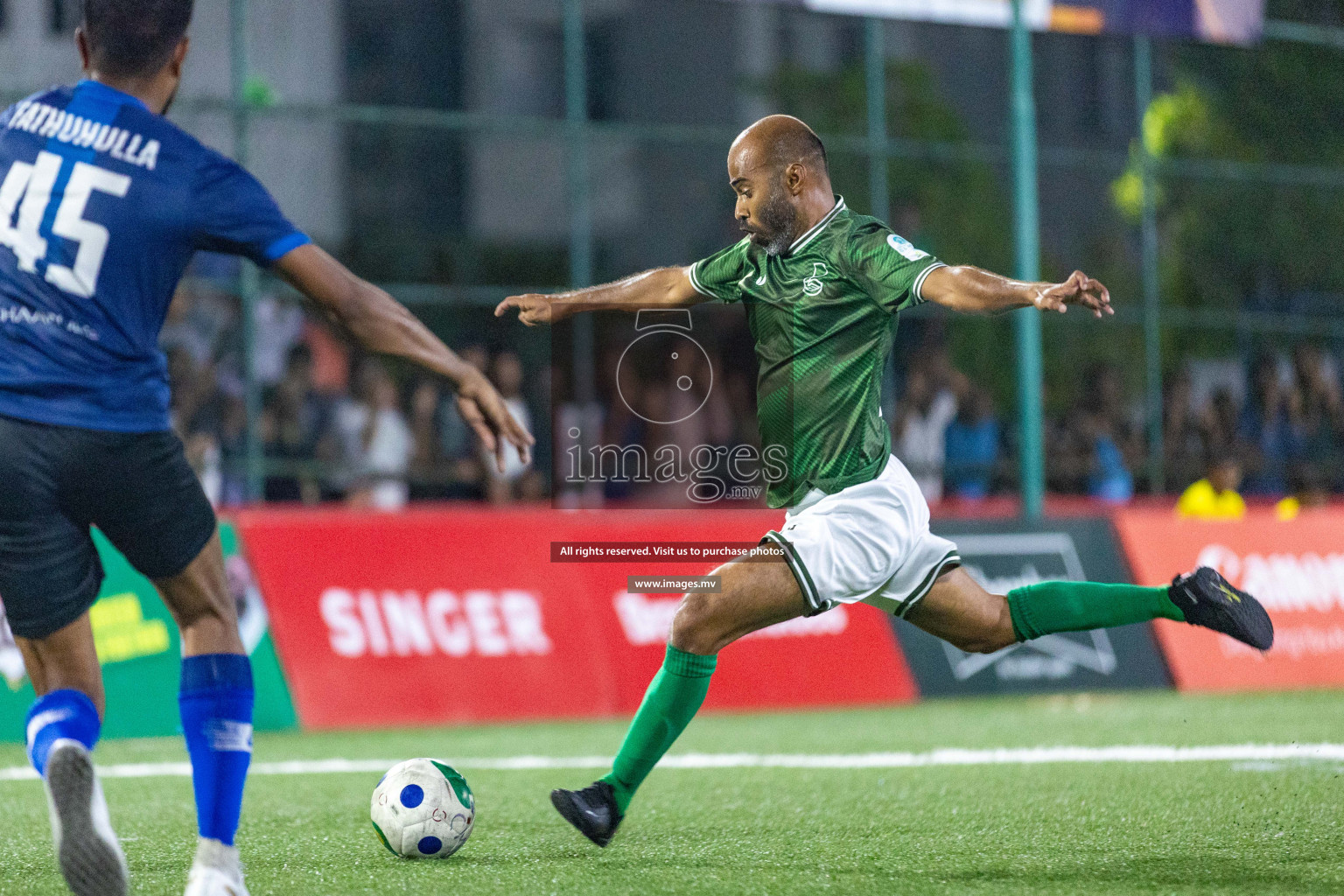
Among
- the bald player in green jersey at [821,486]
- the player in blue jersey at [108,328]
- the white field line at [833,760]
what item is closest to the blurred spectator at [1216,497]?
the white field line at [833,760]

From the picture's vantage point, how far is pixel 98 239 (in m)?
4.10

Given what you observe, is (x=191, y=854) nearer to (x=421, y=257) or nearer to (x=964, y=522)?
(x=964, y=522)

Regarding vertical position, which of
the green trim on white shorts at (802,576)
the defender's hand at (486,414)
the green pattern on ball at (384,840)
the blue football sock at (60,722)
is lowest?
the green pattern on ball at (384,840)

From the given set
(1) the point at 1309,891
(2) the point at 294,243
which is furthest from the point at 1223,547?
(2) the point at 294,243

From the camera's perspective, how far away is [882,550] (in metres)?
5.53

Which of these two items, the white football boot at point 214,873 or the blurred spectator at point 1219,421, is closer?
the white football boot at point 214,873

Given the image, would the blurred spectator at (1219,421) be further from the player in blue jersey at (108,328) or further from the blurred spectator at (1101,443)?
the player in blue jersey at (108,328)

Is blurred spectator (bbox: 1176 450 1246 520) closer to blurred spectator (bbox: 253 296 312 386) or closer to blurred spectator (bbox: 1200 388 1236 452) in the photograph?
blurred spectator (bbox: 1200 388 1236 452)

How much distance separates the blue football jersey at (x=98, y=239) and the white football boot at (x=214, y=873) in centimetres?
106

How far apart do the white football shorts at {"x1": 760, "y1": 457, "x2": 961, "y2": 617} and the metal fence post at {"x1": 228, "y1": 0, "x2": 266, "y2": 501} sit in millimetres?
10265

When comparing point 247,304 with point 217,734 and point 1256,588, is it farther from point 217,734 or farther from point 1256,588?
point 217,734

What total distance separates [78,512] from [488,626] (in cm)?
667

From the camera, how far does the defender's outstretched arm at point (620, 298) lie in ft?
19.4

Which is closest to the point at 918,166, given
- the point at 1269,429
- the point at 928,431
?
the point at 1269,429
